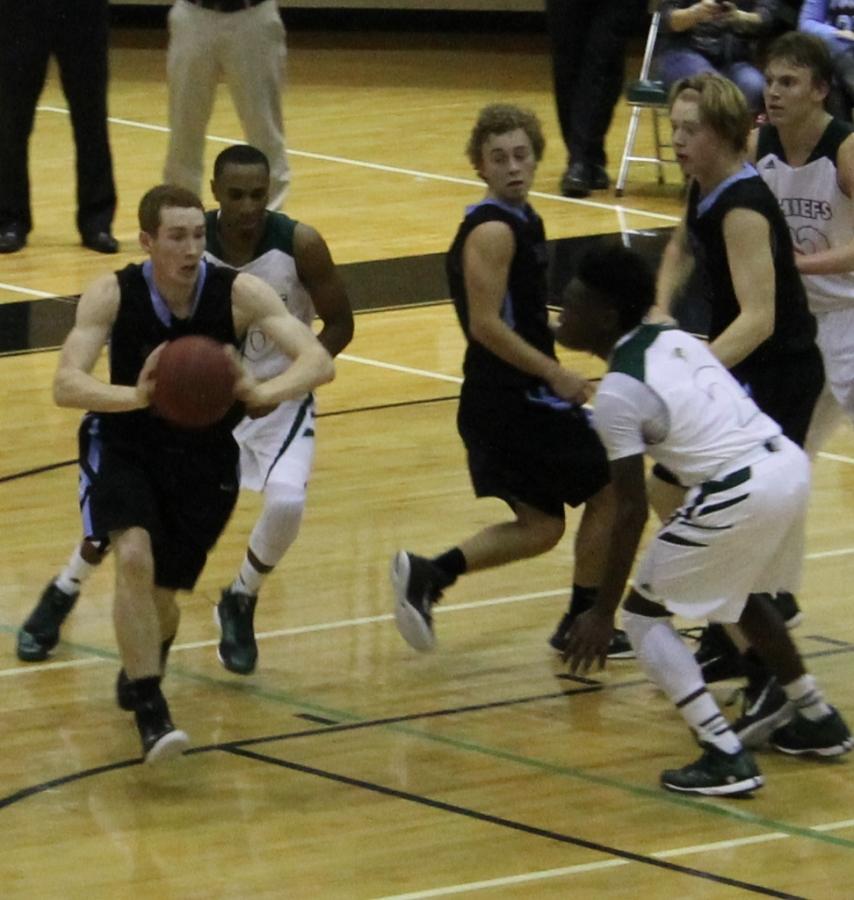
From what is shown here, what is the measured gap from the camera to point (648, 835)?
16.4 ft

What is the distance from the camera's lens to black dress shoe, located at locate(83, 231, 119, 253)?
1126cm

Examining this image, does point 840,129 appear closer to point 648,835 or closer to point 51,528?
point 648,835

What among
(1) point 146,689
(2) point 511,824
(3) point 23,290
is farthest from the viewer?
(3) point 23,290

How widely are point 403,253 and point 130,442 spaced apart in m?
5.92

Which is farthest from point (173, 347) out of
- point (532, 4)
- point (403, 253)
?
point (532, 4)

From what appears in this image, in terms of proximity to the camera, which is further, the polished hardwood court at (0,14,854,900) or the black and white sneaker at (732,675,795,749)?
the black and white sneaker at (732,675,795,749)

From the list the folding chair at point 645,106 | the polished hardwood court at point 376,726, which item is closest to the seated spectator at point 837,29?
the folding chair at point 645,106

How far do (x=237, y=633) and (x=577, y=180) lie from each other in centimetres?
686

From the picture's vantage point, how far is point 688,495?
5.21 meters

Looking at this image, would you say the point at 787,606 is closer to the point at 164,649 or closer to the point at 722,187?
the point at 722,187

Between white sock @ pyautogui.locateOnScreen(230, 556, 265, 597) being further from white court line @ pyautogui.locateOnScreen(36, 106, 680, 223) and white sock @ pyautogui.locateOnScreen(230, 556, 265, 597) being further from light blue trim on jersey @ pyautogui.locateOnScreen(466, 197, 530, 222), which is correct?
white court line @ pyautogui.locateOnScreen(36, 106, 680, 223)

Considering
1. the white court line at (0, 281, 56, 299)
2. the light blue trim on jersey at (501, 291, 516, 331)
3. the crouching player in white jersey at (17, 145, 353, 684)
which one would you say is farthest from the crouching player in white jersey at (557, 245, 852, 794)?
the white court line at (0, 281, 56, 299)

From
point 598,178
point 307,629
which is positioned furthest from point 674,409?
point 598,178

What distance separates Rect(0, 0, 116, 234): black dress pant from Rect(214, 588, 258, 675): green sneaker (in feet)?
17.4
